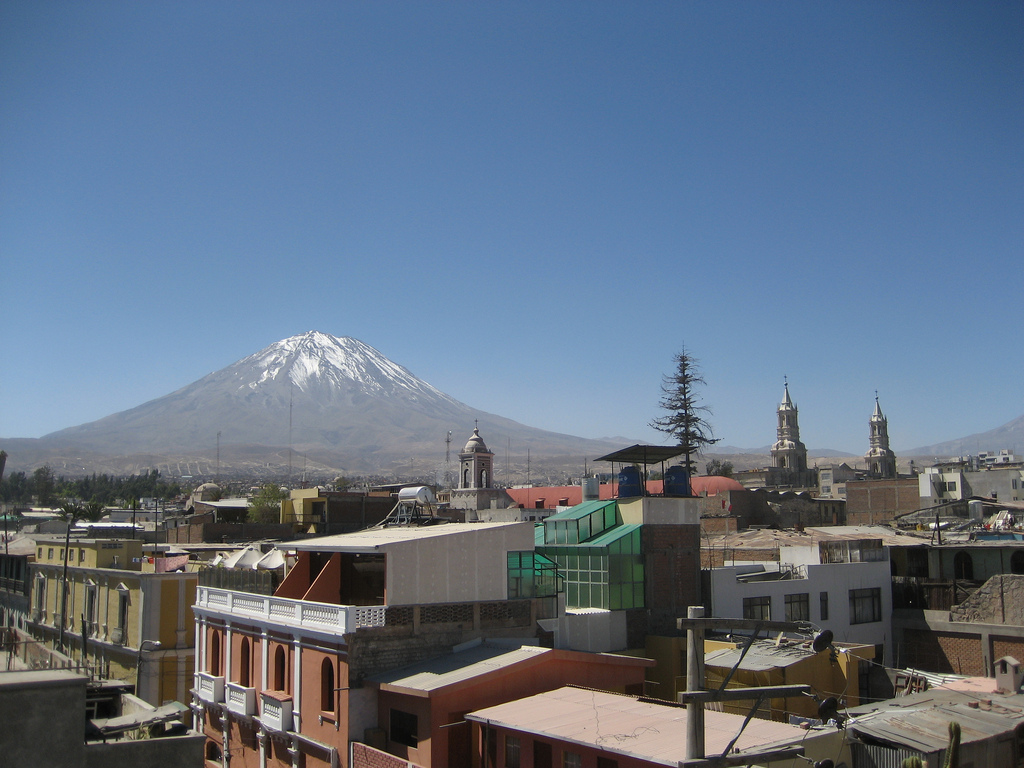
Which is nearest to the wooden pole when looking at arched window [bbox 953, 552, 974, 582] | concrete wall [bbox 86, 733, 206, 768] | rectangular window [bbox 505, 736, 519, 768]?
concrete wall [bbox 86, 733, 206, 768]

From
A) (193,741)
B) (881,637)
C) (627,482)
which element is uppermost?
(627,482)

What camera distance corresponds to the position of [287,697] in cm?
2048

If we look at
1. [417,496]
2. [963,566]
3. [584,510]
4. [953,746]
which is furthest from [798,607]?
[953,746]

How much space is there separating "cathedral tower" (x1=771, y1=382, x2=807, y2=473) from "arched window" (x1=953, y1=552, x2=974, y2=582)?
312ft

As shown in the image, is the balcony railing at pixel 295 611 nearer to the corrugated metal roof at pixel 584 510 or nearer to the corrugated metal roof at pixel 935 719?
the corrugated metal roof at pixel 584 510

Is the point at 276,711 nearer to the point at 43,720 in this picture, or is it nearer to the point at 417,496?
the point at 417,496

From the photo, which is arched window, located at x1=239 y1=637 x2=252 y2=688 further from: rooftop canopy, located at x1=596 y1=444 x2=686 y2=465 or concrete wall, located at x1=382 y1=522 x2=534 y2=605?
rooftop canopy, located at x1=596 y1=444 x2=686 y2=465

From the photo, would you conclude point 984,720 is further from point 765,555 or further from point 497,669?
point 765,555

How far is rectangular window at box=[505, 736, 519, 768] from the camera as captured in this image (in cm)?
1619

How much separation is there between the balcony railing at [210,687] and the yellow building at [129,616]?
12.8 feet

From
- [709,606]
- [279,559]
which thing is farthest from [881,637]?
[279,559]

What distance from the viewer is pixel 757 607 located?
27.3m

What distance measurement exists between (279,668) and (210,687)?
13.6ft

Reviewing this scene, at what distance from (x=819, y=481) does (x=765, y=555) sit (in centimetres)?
11021
